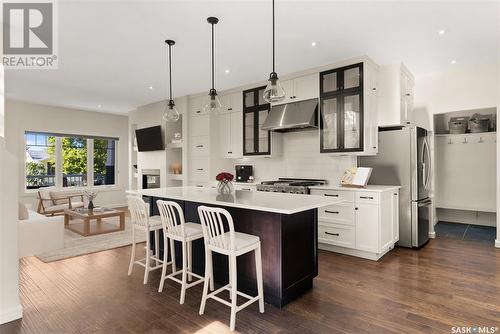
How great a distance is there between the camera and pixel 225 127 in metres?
6.17

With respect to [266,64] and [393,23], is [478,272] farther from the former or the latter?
[266,64]

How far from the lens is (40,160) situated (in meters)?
7.61

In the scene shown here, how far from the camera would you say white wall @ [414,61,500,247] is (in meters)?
4.61

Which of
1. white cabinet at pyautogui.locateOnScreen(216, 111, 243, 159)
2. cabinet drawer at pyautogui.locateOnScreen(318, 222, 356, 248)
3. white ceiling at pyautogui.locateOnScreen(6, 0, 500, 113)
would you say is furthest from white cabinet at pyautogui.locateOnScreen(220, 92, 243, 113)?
cabinet drawer at pyautogui.locateOnScreen(318, 222, 356, 248)

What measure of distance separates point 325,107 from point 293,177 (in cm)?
140

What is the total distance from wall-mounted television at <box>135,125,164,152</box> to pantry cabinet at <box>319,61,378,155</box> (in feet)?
13.8

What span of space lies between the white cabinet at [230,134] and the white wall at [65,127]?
428 centimetres

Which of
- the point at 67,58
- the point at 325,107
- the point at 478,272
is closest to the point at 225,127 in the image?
the point at 325,107

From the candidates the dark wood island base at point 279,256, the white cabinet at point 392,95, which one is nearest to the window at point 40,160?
the dark wood island base at point 279,256

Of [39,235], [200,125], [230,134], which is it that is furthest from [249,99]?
[39,235]

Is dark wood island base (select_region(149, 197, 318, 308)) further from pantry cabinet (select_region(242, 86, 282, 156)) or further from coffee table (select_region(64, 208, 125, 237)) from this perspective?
coffee table (select_region(64, 208, 125, 237))

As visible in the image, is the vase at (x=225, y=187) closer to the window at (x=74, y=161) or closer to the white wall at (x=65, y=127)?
the white wall at (x=65, y=127)

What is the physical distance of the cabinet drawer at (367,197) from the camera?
3.83m

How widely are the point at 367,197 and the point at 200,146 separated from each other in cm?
374
